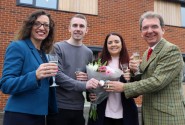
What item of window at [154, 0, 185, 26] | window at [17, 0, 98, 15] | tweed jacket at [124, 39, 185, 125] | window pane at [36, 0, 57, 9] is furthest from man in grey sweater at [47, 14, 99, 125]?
window at [154, 0, 185, 26]

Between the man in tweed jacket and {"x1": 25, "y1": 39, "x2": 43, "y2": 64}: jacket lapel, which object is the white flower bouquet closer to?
the man in tweed jacket

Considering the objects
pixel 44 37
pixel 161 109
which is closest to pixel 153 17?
pixel 161 109

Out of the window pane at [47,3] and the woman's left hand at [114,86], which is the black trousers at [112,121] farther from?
the window pane at [47,3]

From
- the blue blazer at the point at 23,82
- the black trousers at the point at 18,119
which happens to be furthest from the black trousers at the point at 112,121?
the black trousers at the point at 18,119

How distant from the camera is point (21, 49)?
2689 mm

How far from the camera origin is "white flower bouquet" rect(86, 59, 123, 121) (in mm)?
3451

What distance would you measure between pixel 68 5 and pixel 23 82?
834cm

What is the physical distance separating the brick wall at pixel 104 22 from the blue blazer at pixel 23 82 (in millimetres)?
6685

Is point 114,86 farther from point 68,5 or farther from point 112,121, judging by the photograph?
point 68,5

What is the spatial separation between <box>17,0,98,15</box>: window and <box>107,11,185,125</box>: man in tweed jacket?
7424mm

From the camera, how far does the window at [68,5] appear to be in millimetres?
9867

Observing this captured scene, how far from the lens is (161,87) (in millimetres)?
3041

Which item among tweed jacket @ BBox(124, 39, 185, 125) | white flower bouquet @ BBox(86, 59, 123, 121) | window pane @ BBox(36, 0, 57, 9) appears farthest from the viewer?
window pane @ BBox(36, 0, 57, 9)

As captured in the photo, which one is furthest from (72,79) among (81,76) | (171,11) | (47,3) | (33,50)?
(171,11)
